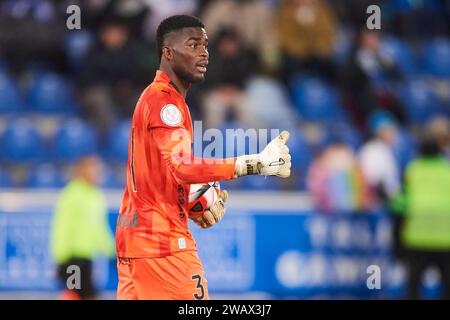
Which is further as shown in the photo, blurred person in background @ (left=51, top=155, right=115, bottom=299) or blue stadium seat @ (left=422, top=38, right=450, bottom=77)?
blue stadium seat @ (left=422, top=38, right=450, bottom=77)

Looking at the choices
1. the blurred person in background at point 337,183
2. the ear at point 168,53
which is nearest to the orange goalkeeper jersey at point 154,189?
the ear at point 168,53

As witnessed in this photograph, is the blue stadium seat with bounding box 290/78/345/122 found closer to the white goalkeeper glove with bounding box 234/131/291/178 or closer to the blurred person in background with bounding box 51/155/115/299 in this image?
the blurred person in background with bounding box 51/155/115/299

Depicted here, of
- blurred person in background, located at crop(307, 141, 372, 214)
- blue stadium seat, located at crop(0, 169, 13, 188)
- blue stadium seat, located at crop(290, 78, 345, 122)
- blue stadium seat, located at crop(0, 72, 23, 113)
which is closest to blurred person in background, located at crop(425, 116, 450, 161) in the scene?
blurred person in background, located at crop(307, 141, 372, 214)

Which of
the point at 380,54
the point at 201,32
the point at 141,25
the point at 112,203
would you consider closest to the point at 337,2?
the point at 380,54

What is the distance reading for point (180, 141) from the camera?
20.7 ft

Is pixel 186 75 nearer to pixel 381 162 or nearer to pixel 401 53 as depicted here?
pixel 381 162

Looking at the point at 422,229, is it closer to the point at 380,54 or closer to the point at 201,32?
the point at 380,54

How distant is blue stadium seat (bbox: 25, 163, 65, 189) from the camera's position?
13133 millimetres

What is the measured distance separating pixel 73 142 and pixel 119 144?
57 centimetres

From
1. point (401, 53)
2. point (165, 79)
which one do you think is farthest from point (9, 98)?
point (165, 79)

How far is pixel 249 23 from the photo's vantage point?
1499cm

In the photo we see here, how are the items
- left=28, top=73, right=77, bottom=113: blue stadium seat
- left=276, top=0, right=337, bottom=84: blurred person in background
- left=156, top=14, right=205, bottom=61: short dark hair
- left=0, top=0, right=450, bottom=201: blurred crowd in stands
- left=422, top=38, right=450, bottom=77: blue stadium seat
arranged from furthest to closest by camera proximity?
left=422, top=38, right=450, bottom=77: blue stadium seat → left=276, top=0, right=337, bottom=84: blurred person in background → left=28, top=73, right=77, bottom=113: blue stadium seat → left=0, top=0, right=450, bottom=201: blurred crowd in stands → left=156, top=14, right=205, bottom=61: short dark hair

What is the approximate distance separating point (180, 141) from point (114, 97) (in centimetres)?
786

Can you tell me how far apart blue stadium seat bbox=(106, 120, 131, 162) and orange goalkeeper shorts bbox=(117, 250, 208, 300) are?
23.1 feet
